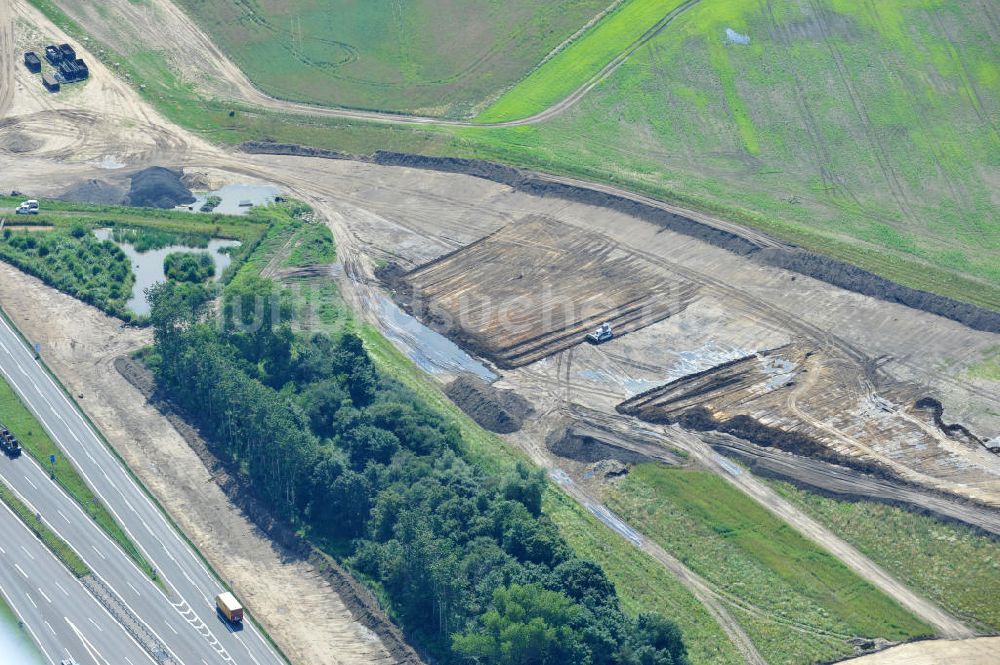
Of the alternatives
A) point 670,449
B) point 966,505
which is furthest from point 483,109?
point 966,505

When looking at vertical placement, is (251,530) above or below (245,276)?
below

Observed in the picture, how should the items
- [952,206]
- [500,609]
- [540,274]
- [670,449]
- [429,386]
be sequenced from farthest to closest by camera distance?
[952,206] → [540,274] → [429,386] → [670,449] → [500,609]

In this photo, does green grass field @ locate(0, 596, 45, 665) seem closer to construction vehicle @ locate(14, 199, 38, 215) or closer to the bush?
the bush

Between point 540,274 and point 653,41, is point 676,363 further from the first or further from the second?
point 653,41

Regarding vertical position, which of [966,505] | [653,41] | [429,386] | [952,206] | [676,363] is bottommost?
[966,505]

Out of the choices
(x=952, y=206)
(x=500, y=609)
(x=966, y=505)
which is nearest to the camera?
(x=500, y=609)

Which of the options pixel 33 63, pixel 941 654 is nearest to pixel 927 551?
pixel 941 654
